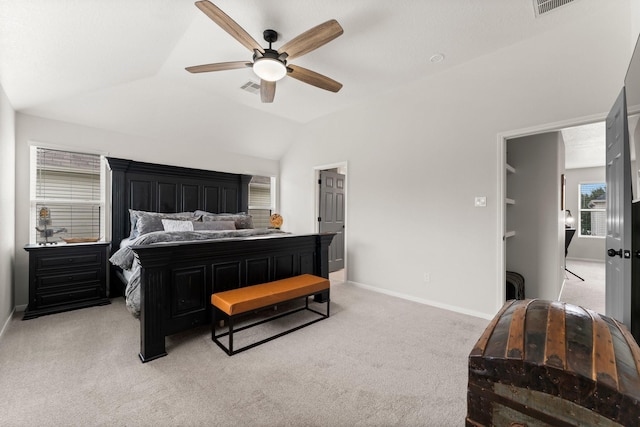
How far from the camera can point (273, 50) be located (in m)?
2.30

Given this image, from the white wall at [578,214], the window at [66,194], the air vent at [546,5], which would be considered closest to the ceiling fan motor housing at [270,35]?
the air vent at [546,5]

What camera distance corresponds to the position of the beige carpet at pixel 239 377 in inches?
62.2

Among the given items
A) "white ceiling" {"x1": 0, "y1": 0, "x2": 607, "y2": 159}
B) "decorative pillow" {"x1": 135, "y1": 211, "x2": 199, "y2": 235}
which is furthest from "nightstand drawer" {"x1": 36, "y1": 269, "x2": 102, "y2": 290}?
"white ceiling" {"x1": 0, "y1": 0, "x2": 607, "y2": 159}

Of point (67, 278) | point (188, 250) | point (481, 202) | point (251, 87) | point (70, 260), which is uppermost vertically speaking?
point (251, 87)

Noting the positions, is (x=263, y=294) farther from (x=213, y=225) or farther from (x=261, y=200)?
(x=261, y=200)

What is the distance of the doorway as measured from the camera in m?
5.13

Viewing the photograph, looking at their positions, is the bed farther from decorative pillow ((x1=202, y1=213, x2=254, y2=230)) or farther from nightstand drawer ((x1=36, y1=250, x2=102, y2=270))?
nightstand drawer ((x1=36, y1=250, x2=102, y2=270))

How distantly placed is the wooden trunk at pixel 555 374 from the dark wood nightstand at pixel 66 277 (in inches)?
165

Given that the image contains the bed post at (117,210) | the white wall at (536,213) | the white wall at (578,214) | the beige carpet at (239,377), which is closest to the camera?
the beige carpet at (239,377)

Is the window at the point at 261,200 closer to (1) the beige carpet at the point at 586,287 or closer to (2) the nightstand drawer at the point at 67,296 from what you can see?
(2) the nightstand drawer at the point at 67,296

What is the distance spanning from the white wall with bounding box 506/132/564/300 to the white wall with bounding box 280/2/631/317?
3.03 ft

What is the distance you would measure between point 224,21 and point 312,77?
99cm

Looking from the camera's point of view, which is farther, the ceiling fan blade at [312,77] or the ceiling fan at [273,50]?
the ceiling fan blade at [312,77]

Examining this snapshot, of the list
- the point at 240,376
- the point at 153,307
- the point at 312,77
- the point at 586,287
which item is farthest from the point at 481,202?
the point at 153,307
